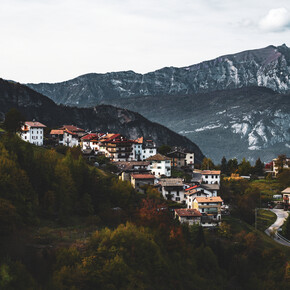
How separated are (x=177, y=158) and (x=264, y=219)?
3227 centimetres

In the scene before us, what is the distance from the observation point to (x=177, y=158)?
106438 mm

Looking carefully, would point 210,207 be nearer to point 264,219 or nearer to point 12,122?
point 264,219

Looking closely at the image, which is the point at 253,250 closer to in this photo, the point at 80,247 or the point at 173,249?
the point at 173,249

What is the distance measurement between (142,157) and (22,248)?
70314 millimetres

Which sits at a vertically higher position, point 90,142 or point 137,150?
point 90,142

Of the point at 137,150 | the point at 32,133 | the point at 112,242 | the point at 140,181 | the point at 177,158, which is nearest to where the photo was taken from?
the point at 112,242

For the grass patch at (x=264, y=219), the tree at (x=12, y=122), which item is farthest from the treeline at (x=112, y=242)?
the tree at (x=12, y=122)

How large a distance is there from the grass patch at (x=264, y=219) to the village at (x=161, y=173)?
19.1 feet

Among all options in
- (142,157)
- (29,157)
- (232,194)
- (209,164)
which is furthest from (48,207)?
(209,164)

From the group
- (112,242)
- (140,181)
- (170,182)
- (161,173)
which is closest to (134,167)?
(161,173)

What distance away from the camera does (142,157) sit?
364 feet

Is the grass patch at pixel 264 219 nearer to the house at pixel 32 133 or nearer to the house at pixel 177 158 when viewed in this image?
the house at pixel 177 158

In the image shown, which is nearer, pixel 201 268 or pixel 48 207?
pixel 201 268

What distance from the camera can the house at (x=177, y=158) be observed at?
346 ft
